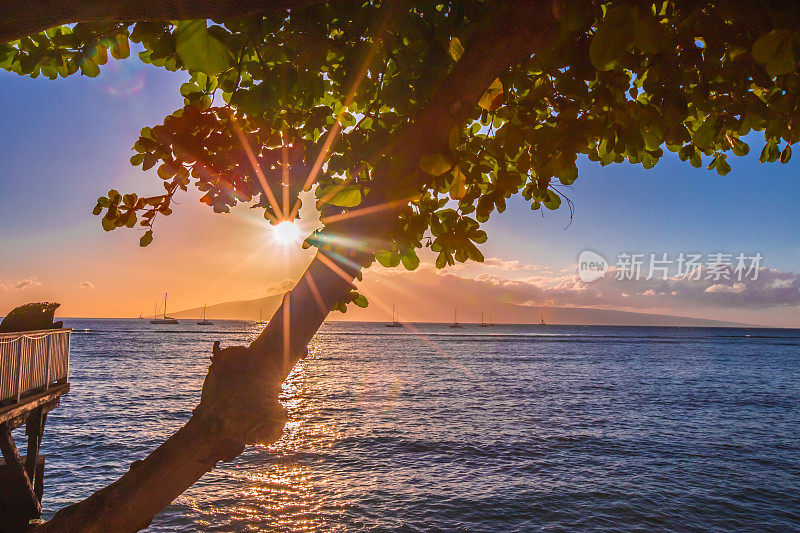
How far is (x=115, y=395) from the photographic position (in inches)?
1388

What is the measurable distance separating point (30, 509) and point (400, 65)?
15355mm

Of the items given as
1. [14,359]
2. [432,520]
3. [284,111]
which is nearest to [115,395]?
[14,359]

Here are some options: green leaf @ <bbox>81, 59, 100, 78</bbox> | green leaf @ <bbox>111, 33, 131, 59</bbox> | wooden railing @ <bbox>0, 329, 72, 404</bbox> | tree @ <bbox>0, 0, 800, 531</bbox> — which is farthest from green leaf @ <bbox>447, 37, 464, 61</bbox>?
wooden railing @ <bbox>0, 329, 72, 404</bbox>

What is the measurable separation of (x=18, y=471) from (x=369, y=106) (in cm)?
1428

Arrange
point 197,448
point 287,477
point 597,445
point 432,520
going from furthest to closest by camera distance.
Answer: point 597,445 → point 287,477 → point 432,520 → point 197,448

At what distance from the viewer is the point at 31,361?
40.7 feet

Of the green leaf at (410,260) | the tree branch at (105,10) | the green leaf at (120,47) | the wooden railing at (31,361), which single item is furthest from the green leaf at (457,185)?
the wooden railing at (31,361)

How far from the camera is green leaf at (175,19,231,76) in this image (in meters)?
1.82

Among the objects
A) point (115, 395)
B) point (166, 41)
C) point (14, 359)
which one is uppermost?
point (166, 41)

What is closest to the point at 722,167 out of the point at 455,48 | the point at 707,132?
the point at 707,132

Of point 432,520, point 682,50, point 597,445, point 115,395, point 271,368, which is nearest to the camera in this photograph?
point 271,368

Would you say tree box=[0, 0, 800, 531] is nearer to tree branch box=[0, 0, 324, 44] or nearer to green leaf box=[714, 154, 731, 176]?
tree branch box=[0, 0, 324, 44]

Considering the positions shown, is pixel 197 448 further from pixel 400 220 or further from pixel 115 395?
pixel 115 395

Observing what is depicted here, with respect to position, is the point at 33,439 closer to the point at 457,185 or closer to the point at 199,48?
the point at 199,48
